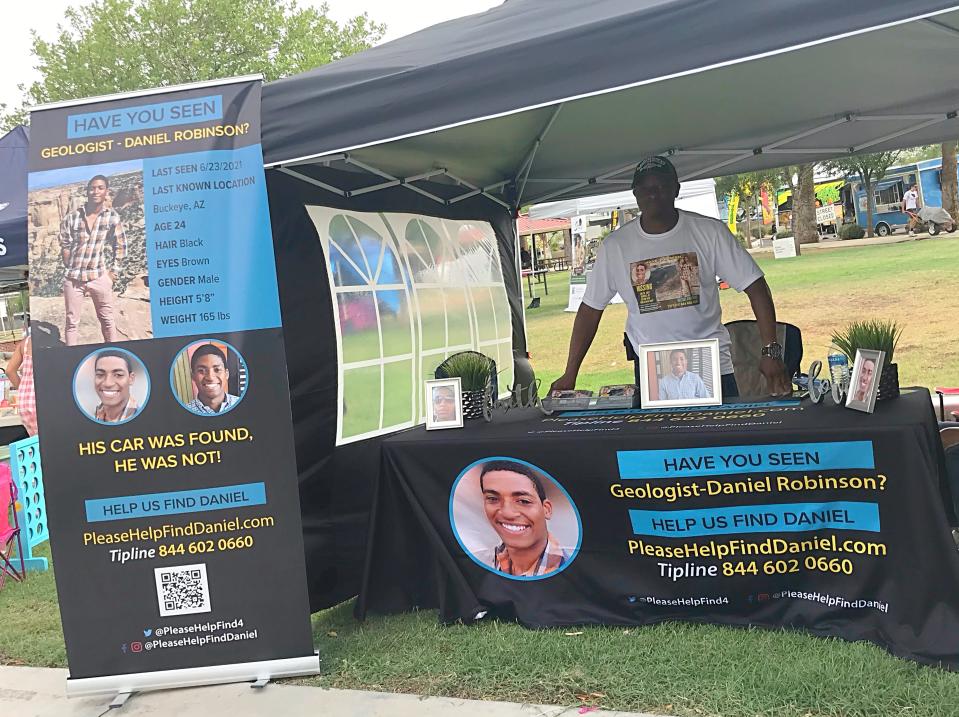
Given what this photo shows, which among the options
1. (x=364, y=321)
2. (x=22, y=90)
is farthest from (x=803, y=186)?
(x=22, y=90)

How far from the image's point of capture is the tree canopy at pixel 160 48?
80.7 feet

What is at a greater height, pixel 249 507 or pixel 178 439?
pixel 178 439

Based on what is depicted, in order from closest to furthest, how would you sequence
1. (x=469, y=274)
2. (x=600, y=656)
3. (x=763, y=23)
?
(x=763, y=23) → (x=600, y=656) → (x=469, y=274)

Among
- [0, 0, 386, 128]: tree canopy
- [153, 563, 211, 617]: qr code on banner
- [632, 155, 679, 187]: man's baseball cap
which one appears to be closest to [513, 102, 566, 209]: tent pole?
[632, 155, 679, 187]: man's baseball cap

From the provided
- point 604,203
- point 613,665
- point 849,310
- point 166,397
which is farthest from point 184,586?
point 849,310

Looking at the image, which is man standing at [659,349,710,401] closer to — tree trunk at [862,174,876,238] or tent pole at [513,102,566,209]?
tent pole at [513,102,566,209]

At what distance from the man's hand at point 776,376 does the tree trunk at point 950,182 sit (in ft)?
54.3

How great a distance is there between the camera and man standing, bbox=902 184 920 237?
22594 millimetres

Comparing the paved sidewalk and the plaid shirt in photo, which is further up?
the plaid shirt in photo

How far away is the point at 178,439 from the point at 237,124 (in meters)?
1.13

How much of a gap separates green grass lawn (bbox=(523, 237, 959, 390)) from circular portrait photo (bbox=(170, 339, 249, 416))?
723 centimetres

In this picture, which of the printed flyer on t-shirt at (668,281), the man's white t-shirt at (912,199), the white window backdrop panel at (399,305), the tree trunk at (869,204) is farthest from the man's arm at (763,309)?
the man's white t-shirt at (912,199)

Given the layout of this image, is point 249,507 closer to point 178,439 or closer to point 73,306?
point 178,439

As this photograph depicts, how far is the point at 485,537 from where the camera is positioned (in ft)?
10.5
